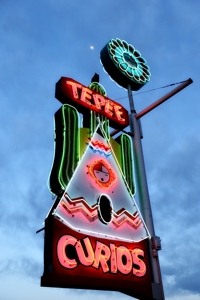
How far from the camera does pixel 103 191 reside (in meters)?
12.3

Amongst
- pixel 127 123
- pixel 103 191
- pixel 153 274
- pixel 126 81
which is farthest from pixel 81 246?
pixel 126 81

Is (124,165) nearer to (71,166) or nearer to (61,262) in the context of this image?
(71,166)

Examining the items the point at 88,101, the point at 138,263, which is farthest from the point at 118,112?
the point at 138,263

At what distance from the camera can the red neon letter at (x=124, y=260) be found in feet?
36.0

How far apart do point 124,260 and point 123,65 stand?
10205mm

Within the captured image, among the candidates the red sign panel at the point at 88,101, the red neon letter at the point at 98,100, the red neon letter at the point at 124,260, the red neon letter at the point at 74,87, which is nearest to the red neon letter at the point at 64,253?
the red neon letter at the point at 124,260

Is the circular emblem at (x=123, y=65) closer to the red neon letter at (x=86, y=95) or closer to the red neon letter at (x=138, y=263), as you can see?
the red neon letter at (x=86, y=95)

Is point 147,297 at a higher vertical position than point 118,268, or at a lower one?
lower

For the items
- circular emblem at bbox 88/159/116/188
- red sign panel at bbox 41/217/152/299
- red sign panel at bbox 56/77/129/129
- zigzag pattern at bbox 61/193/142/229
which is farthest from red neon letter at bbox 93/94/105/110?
red sign panel at bbox 41/217/152/299

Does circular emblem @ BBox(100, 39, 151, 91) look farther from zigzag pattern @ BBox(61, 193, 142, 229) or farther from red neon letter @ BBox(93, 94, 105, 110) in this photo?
zigzag pattern @ BBox(61, 193, 142, 229)

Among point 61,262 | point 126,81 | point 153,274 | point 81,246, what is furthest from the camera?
point 126,81

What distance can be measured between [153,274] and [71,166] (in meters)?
→ 4.74

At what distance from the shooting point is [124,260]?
37.0 feet

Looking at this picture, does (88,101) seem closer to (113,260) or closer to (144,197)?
(144,197)
